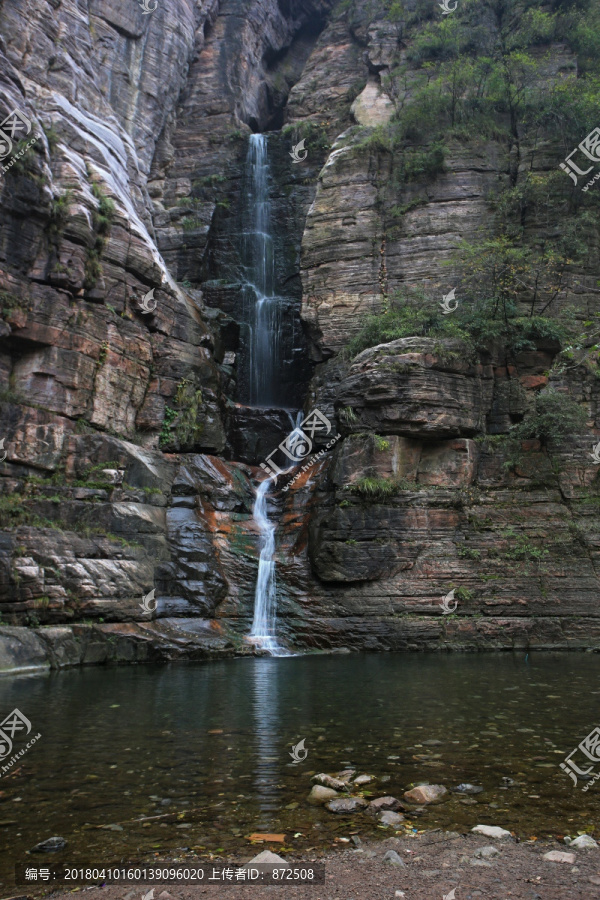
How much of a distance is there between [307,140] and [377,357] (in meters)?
19.1

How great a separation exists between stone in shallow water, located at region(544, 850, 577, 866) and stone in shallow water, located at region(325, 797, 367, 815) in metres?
1.37

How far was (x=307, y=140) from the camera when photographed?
112ft

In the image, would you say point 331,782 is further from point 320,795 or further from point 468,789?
point 468,789

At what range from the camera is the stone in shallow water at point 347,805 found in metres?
4.56

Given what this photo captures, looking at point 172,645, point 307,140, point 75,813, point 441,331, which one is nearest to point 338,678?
point 172,645

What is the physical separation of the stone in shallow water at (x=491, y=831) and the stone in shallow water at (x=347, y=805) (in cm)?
87

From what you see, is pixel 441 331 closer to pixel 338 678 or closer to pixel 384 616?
pixel 384 616
